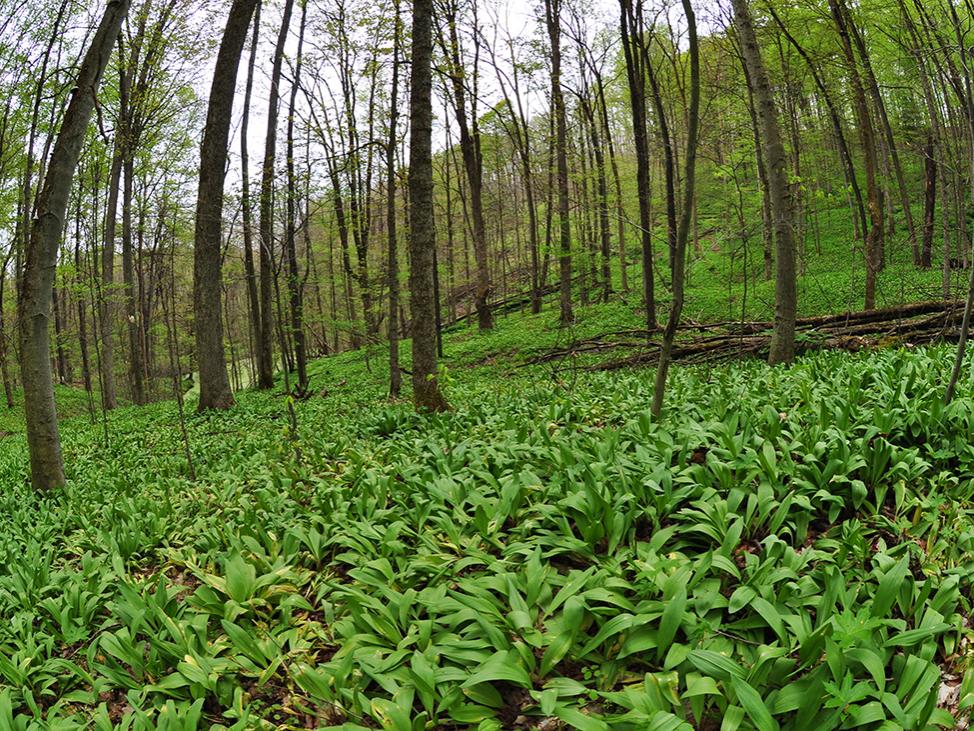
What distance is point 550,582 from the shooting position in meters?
2.53

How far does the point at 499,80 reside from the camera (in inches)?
719

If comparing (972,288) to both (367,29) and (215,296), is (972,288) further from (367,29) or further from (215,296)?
(367,29)

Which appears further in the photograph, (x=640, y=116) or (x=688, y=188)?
(x=640, y=116)

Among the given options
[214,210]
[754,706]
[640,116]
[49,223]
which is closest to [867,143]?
[640,116]

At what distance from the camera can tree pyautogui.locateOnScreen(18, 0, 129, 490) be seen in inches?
199

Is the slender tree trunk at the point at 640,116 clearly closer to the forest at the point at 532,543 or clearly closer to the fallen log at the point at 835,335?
the fallen log at the point at 835,335

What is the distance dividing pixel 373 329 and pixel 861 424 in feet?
39.9

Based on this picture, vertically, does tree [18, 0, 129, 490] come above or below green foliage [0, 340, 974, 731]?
above

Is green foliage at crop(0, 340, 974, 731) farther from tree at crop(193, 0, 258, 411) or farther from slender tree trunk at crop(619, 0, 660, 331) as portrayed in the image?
slender tree trunk at crop(619, 0, 660, 331)

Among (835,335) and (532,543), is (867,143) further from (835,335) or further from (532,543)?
(532,543)

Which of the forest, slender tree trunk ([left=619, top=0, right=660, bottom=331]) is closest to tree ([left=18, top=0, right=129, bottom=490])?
the forest

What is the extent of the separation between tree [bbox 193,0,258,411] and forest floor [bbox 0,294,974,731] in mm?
5276

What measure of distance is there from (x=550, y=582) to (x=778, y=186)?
17.8 ft

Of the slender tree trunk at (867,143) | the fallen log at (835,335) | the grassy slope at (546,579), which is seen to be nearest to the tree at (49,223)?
the grassy slope at (546,579)
